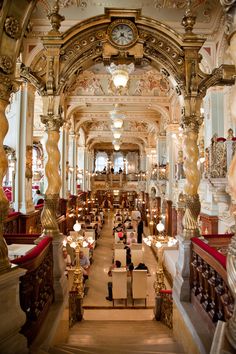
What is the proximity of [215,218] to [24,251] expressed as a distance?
6504 millimetres

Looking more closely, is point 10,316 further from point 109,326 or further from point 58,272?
point 109,326

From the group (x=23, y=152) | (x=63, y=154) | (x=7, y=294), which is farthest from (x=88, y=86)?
(x=7, y=294)

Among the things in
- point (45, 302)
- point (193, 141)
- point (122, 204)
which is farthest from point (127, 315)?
point (122, 204)

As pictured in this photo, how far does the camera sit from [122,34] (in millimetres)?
4848

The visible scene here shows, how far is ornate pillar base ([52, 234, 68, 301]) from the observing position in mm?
4254

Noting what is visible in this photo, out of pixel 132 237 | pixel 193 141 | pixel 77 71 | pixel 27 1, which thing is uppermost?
pixel 77 71

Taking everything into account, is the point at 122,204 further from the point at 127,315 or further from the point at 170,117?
the point at 127,315

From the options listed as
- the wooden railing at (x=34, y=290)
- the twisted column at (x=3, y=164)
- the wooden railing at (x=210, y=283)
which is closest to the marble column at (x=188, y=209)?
the wooden railing at (x=210, y=283)

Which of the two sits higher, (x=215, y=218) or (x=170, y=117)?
(x=170, y=117)

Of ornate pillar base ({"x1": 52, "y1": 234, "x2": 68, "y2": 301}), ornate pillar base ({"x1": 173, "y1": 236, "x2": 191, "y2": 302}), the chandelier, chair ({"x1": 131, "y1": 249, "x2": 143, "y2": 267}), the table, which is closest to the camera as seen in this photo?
the table

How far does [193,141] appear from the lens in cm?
472

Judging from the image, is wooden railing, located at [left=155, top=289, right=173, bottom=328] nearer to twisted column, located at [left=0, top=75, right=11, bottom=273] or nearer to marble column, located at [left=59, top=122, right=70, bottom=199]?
twisted column, located at [left=0, top=75, right=11, bottom=273]

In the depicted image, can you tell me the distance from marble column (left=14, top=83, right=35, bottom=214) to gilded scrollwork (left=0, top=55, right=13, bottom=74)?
7.25m

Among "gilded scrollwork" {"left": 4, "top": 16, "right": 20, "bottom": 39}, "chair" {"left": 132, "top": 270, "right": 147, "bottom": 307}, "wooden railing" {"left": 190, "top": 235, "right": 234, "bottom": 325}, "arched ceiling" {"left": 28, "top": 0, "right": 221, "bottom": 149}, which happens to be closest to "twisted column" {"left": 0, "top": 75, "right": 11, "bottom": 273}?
"gilded scrollwork" {"left": 4, "top": 16, "right": 20, "bottom": 39}
